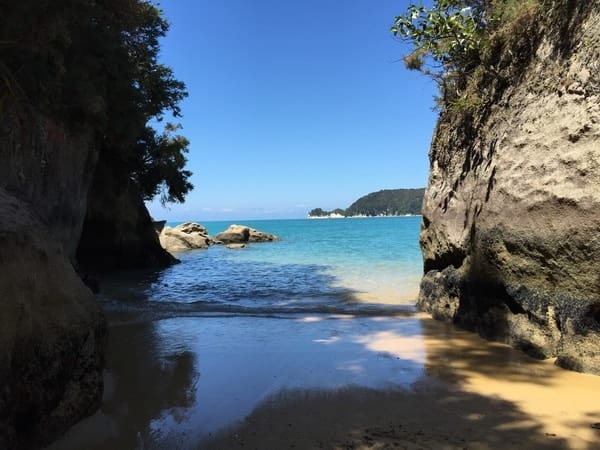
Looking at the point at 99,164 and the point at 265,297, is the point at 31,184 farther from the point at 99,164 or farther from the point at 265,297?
the point at 99,164

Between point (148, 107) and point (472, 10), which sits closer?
point (472, 10)

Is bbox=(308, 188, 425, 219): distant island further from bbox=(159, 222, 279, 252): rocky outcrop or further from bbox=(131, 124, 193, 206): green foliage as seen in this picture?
bbox=(131, 124, 193, 206): green foliage

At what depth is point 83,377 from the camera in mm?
3672

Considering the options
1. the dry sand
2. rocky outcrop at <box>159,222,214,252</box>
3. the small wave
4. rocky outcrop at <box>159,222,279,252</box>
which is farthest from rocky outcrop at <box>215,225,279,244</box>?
the dry sand

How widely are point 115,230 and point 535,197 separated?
1825 centimetres

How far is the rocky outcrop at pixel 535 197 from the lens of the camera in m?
4.69

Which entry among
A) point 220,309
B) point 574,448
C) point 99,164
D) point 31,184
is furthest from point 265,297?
point 99,164

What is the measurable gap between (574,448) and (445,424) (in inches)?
34.8

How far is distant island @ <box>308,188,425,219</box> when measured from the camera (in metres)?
124

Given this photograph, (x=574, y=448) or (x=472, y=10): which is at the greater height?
(x=472, y=10)

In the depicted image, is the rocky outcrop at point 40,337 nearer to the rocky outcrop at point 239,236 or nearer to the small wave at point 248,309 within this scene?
the small wave at point 248,309

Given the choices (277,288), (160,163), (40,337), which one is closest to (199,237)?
(160,163)

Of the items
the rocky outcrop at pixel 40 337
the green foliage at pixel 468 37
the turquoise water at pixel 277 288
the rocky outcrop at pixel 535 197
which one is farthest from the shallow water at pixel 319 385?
the green foliage at pixel 468 37

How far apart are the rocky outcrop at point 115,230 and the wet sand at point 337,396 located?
13.3 metres
